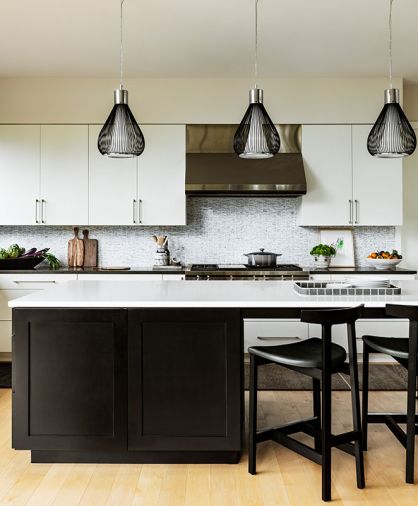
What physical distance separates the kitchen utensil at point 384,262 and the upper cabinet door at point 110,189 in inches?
92.0

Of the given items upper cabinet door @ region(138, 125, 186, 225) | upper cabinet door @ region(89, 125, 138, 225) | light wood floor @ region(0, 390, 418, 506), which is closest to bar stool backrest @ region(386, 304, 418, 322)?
light wood floor @ region(0, 390, 418, 506)

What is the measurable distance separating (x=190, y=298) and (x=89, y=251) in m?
2.98

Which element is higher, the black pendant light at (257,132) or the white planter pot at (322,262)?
the black pendant light at (257,132)

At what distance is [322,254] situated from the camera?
5.20 m

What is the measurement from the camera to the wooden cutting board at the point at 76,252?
546cm

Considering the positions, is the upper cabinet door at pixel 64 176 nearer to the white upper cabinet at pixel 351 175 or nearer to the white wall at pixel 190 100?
the white wall at pixel 190 100

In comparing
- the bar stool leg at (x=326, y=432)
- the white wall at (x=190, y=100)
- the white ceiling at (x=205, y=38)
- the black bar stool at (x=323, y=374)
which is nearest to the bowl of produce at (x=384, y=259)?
the white wall at (x=190, y=100)

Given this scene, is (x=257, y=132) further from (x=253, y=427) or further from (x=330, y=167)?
(x=330, y=167)

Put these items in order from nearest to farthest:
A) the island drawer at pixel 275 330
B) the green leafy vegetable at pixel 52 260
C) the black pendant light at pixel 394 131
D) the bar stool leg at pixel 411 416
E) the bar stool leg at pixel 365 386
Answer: the bar stool leg at pixel 411 416, the bar stool leg at pixel 365 386, the black pendant light at pixel 394 131, the island drawer at pixel 275 330, the green leafy vegetable at pixel 52 260

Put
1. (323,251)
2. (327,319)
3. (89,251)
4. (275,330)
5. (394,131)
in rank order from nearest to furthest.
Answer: (327,319), (394,131), (275,330), (323,251), (89,251)

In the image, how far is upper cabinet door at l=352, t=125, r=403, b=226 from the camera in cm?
518

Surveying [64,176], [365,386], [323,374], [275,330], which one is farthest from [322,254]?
[323,374]

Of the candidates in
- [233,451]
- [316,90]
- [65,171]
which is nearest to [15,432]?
[233,451]

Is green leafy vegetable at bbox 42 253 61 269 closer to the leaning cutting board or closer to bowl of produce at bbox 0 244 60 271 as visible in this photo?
bowl of produce at bbox 0 244 60 271
